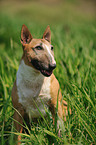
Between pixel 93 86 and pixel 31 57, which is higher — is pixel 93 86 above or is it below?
below

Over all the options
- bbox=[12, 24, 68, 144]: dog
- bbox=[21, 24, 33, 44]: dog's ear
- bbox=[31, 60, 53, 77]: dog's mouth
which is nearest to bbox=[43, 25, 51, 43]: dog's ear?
bbox=[12, 24, 68, 144]: dog

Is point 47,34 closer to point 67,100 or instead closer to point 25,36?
point 25,36

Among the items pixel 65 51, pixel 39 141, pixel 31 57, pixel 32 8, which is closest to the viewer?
pixel 39 141

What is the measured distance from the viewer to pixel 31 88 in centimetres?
206

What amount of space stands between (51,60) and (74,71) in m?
1.09

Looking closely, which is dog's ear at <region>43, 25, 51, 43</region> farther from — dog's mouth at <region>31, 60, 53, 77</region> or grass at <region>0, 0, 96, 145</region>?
dog's mouth at <region>31, 60, 53, 77</region>

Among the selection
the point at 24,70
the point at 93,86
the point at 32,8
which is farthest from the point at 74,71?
the point at 32,8

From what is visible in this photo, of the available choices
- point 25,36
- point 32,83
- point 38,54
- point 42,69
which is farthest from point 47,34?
point 32,83

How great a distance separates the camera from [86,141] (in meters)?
1.68

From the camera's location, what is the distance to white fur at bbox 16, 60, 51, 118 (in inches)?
80.4

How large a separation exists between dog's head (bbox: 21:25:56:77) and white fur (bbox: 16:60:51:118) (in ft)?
0.41

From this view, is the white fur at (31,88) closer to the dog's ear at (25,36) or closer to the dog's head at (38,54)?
the dog's head at (38,54)

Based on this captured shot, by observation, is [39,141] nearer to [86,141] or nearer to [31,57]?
[86,141]

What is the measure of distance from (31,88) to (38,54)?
1.33 ft
